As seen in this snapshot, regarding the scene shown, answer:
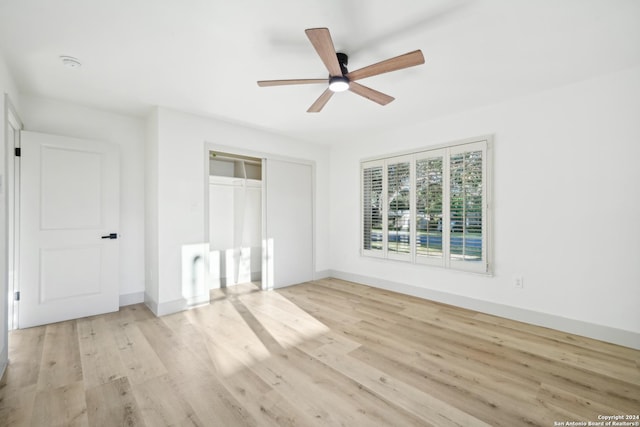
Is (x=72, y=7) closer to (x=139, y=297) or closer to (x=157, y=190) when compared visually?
(x=157, y=190)

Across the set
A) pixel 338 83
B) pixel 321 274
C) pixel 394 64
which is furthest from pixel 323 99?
pixel 321 274

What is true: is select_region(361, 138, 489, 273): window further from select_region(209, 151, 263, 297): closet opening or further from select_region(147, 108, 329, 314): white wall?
select_region(147, 108, 329, 314): white wall

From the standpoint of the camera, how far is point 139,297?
3947mm

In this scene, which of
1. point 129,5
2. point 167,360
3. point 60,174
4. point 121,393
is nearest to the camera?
point 129,5

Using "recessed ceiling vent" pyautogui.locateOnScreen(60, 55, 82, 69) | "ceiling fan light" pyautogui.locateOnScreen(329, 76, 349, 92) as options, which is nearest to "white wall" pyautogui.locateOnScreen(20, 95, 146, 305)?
"recessed ceiling vent" pyautogui.locateOnScreen(60, 55, 82, 69)

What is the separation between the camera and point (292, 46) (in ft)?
7.55

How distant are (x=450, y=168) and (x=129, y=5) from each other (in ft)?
11.9

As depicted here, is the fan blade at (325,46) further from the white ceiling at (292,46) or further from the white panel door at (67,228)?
the white panel door at (67,228)

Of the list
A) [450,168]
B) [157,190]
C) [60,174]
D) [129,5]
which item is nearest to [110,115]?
[60,174]

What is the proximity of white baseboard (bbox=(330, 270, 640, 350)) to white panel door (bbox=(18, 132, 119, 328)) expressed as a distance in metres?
3.86

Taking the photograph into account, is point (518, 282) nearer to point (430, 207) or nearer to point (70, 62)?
point (430, 207)

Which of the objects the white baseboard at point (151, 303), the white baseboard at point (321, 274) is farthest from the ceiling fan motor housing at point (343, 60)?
the white baseboard at point (321, 274)

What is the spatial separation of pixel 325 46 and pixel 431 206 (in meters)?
2.76

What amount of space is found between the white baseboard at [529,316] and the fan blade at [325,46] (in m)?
3.15
